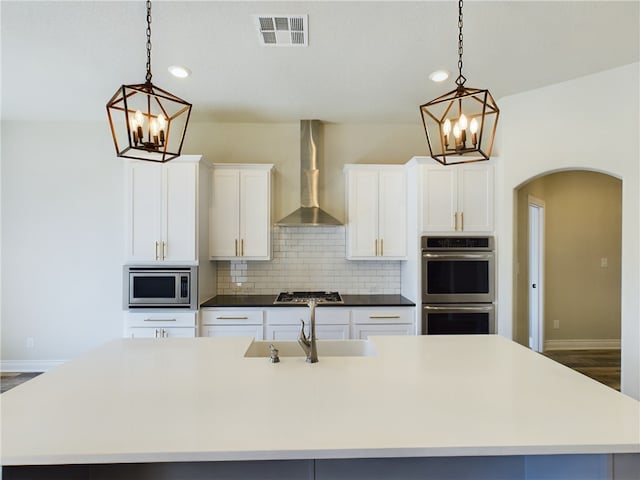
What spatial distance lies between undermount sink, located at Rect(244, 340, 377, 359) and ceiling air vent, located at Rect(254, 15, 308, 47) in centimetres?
204

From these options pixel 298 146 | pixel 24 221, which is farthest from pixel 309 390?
pixel 24 221

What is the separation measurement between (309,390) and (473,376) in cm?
74

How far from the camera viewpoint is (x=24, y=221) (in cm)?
399

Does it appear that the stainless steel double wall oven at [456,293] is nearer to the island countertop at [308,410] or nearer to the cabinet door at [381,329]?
the cabinet door at [381,329]

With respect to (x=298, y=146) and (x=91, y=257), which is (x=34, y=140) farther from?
(x=298, y=146)

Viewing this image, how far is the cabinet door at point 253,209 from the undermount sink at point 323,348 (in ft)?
5.89

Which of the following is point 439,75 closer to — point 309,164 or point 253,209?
point 309,164

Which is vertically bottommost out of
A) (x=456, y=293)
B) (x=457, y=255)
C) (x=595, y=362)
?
(x=595, y=362)

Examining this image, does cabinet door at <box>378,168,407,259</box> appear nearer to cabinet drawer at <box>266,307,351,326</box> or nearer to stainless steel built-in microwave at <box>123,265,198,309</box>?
cabinet drawer at <box>266,307,351,326</box>

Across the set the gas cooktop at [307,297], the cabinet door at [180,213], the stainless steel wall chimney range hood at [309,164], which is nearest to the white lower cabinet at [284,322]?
the gas cooktop at [307,297]

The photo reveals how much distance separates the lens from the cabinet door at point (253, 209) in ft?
12.2

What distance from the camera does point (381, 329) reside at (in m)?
3.46

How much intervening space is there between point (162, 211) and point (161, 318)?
1.06m

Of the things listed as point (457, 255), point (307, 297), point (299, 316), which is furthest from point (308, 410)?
point (457, 255)
